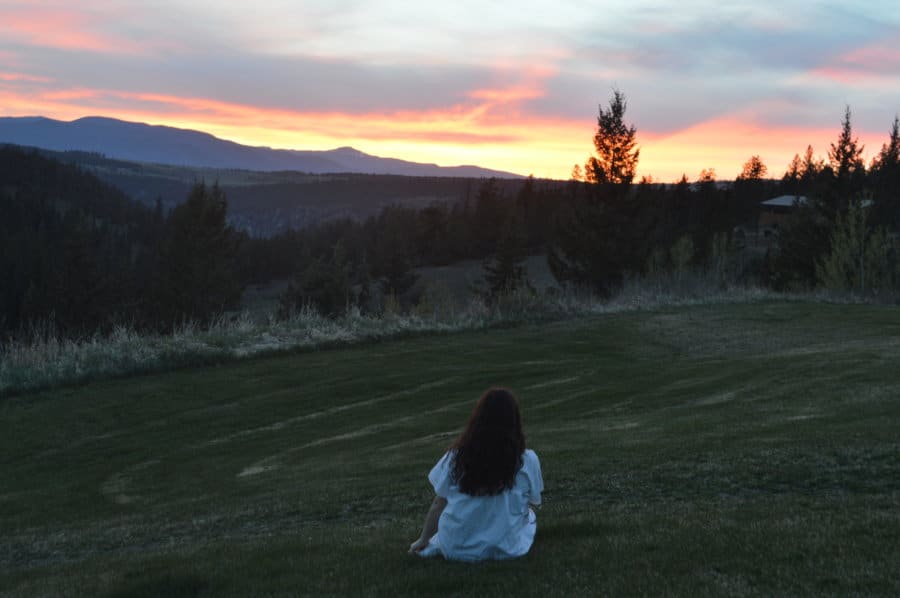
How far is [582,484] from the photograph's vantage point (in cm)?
823

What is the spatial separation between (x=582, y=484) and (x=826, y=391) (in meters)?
5.90

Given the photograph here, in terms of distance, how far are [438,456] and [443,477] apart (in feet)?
15.4

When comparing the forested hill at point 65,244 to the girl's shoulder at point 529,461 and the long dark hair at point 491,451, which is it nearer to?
the long dark hair at point 491,451

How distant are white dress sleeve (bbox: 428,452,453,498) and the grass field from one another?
0.57m

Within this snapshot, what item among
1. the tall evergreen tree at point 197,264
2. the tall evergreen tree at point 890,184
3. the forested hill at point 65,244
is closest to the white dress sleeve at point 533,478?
the forested hill at point 65,244

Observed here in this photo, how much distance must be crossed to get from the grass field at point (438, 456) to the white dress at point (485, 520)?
174mm

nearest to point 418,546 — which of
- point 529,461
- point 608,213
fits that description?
point 529,461

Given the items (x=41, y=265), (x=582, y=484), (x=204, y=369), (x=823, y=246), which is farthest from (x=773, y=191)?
(x=582, y=484)

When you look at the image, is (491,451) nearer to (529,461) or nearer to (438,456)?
(529,461)

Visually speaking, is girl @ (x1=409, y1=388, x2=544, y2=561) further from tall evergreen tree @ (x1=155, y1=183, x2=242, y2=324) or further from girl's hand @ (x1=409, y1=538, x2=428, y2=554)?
tall evergreen tree @ (x1=155, y1=183, x2=242, y2=324)

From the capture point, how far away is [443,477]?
235 inches

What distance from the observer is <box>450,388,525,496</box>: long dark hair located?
230 inches

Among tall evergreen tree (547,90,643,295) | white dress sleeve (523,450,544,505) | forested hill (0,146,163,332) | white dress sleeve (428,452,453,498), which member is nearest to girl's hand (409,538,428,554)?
white dress sleeve (428,452,453,498)

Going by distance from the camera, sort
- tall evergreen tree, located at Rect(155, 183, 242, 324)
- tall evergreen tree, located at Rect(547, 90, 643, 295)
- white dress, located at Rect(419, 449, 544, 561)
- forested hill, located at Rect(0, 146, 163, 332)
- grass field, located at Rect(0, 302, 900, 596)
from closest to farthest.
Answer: grass field, located at Rect(0, 302, 900, 596) → white dress, located at Rect(419, 449, 544, 561) → tall evergreen tree, located at Rect(547, 90, 643, 295) → tall evergreen tree, located at Rect(155, 183, 242, 324) → forested hill, located at Rect(0, 146, 163, 332)
